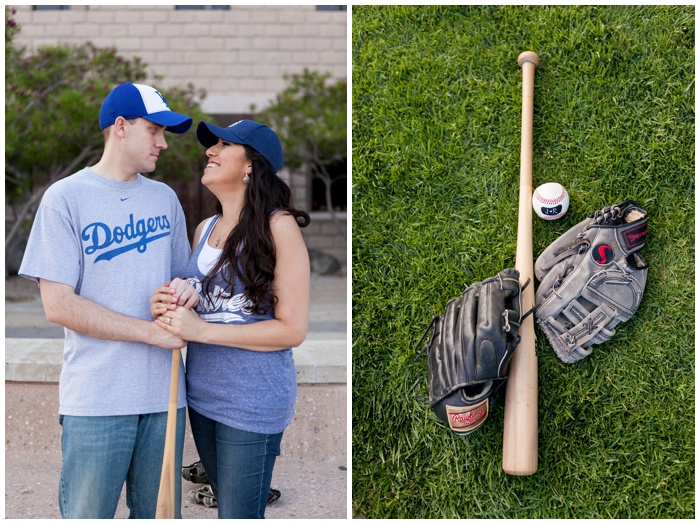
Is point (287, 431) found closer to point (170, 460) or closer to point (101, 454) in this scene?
point (170, 460)

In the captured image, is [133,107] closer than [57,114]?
Yes

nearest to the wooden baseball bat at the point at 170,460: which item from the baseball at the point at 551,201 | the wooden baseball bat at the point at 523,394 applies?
the wooden baseball bat at the point at 523,394

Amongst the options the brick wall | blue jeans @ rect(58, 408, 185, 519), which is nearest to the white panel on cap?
blue jeans @ rect(58, 408, 185, 519)

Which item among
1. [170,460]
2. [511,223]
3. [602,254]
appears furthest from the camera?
[511,223]

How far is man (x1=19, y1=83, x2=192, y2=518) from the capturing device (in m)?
1.88

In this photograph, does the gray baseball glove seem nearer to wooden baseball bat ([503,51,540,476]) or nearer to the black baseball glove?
wooden baseball bat ([503,51,540,476])

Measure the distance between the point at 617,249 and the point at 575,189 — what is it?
376mm

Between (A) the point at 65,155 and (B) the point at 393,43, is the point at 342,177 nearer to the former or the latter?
(A) the point at 65,155

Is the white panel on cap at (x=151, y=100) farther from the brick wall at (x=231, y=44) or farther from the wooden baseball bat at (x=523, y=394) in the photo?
the brick wall at (x=231, y=44)

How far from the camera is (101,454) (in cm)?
191

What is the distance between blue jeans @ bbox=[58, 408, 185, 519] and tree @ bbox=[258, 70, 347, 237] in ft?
15.7

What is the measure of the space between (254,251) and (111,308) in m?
0.48

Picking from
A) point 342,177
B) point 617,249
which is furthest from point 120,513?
point 342,177

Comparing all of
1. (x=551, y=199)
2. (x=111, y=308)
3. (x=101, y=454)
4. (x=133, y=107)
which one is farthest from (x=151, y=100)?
(x=551, y=199)
